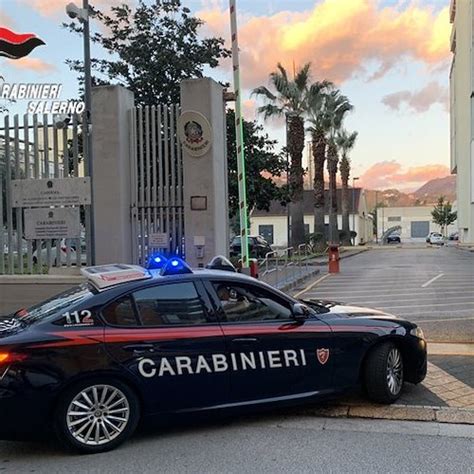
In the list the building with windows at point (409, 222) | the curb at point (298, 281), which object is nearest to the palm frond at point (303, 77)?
the curb at point (298, 281)

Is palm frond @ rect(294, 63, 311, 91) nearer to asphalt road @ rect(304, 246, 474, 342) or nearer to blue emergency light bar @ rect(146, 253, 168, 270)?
asphalt road @ rect(304, 246, 474, 342)

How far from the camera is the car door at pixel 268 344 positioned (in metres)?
5.04

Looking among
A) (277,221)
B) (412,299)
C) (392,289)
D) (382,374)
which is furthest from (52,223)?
(277,221)

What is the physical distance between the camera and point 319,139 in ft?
130

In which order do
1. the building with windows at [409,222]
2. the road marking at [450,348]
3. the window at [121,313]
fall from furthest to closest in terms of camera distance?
the building with windows at [409,222], the road marking at [450,348], the window at [121,313]

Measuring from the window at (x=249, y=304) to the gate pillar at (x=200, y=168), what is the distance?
4511mm

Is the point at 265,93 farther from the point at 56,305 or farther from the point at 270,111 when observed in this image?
the point at 56,305

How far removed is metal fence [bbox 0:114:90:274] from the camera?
10406 mm

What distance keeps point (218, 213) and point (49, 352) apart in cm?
583

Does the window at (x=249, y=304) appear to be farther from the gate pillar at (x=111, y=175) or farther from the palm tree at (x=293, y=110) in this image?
the palm tree at (x=293, y=110)

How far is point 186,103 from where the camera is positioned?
32.5 ft

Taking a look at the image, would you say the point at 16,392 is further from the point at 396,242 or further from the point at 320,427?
the point at 396,242

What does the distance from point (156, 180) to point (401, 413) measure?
246 inches

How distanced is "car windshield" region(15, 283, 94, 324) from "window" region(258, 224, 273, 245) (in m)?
61.5
